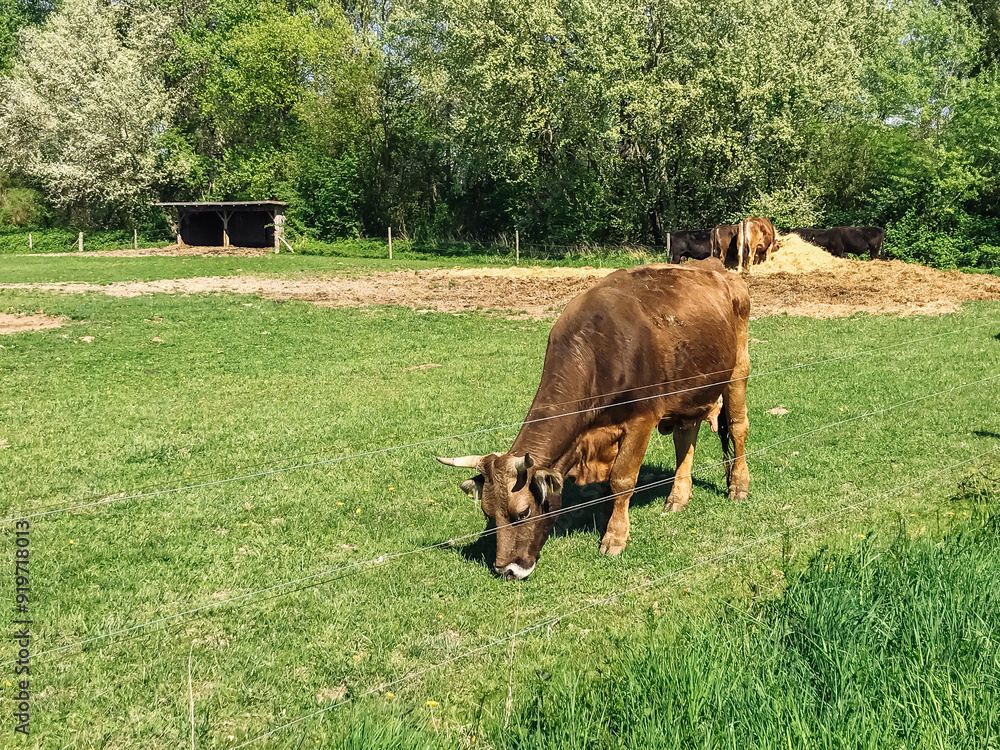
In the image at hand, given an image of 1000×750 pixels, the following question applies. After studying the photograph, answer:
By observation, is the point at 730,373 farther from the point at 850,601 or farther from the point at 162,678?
the point at 162,678

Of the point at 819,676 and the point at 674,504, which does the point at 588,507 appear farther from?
the point at 819,676

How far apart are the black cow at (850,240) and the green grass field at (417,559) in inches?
687

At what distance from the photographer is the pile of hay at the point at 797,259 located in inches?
1145

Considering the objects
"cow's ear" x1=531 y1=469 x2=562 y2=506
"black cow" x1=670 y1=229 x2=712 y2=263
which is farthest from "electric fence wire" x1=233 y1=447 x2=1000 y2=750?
"black cow" x1=670 y1=229 x2=712 y2=263

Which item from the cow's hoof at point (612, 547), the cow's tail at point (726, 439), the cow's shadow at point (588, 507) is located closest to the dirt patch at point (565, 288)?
the cow's shadow at point (588, 507)

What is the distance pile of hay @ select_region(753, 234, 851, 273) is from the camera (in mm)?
29078

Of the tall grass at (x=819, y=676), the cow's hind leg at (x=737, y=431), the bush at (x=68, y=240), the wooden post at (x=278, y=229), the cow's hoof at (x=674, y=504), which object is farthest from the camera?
the bush at (x=68, y=240)

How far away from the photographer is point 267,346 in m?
17.2

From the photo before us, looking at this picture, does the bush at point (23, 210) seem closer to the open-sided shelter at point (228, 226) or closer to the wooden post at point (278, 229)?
the open-sided shelter at point (228, 226)

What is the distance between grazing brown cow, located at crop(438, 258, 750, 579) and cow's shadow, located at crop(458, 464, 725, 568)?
24 cm

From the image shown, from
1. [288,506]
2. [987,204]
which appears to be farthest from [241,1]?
[288,506]

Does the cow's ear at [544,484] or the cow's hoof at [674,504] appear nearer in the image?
the cow's ear at [544,484]

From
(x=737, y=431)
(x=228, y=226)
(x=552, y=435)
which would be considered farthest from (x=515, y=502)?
(x=228, y=226)

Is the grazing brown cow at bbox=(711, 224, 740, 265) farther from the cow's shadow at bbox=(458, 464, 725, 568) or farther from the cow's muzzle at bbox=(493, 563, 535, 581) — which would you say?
the cow's muzzle at bbox=(493, 563, 535, 581)
